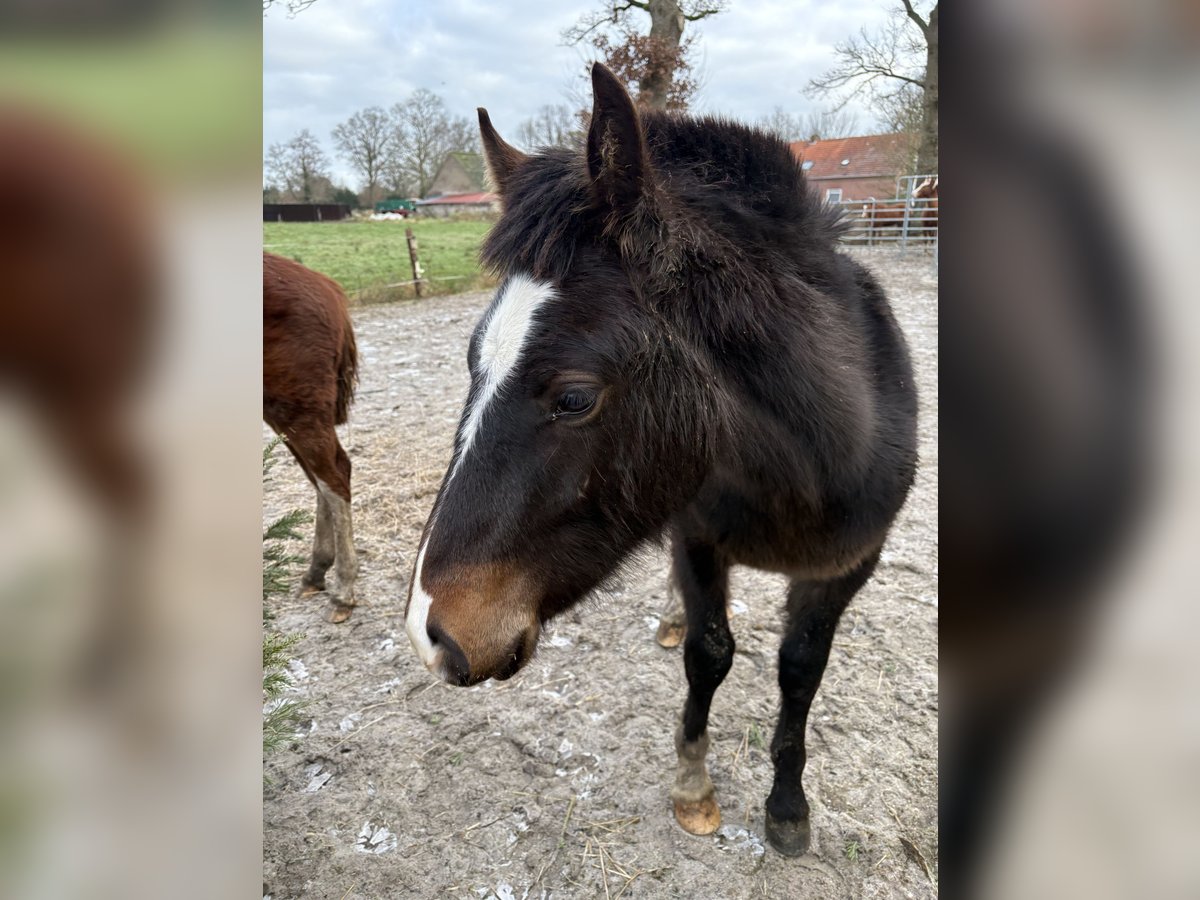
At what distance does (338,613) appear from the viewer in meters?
3.88

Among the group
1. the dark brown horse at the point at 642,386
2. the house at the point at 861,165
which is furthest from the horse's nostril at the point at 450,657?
the house at the point at 861,165

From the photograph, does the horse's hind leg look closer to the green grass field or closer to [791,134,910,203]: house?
the green grass field

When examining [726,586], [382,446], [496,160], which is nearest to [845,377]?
[726,586]

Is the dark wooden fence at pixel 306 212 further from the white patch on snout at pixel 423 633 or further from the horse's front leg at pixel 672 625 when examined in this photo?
the white patch on snout at pixel 423 633

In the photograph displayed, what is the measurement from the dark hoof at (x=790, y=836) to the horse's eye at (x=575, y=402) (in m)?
1.89

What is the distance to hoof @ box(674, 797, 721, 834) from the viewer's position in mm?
2514

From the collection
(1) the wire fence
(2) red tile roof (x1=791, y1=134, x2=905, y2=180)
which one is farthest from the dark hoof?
(2) red tile roof (x1=791, y1=134, x2=905, y2=180)

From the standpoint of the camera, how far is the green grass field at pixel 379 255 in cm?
1448

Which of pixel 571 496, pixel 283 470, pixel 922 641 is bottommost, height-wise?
pixel 922 641
